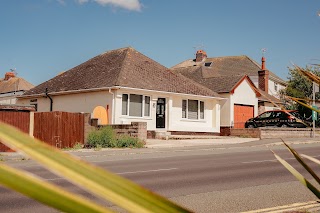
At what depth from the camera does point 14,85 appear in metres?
55.8

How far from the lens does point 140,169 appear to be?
41.9 feet

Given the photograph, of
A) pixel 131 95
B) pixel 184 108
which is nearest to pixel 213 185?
pixel 131 95

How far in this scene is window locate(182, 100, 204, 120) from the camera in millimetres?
32188

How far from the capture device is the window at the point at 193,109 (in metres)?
32.2

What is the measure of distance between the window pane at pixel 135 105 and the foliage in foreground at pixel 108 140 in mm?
6865

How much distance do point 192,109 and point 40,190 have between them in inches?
1276

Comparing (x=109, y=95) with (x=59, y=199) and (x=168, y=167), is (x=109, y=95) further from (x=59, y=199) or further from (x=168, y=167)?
(x=59, y=199)

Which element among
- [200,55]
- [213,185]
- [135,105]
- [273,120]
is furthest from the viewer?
[200,55]

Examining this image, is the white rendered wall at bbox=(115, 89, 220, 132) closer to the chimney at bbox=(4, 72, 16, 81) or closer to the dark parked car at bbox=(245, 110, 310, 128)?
the dark parked car at bbox=(245, 110, 310, 128)

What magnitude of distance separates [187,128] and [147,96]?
406 centimetres

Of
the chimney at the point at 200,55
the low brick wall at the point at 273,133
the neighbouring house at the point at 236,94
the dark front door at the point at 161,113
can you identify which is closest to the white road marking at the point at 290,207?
the low brick wall at the point at 273,133

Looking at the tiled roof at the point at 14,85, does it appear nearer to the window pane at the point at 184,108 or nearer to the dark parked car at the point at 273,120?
the window pane at the point at 184,108

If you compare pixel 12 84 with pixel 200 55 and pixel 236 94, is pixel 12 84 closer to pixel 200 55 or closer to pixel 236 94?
pixel 200 55

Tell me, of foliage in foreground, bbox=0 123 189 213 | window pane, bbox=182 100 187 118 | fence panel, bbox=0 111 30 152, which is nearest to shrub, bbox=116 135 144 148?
fence panel, bbox=0 111 30 152
